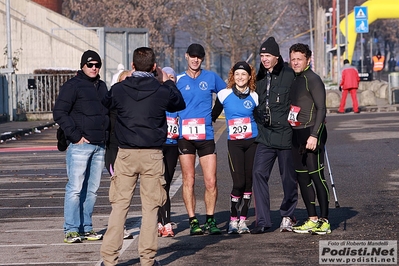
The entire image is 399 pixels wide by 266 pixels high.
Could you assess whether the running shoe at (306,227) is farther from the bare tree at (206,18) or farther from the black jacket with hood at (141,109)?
the bare tree at (206,18)

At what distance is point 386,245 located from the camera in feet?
30.5

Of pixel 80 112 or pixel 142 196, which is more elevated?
pixel 80 112

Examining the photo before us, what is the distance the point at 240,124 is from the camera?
10438 mm

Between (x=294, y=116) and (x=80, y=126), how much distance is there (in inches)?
83.5

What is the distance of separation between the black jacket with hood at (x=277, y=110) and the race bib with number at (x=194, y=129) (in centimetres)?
56

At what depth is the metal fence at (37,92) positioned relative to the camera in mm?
35125

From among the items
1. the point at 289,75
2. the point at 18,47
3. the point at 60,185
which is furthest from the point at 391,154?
the point at 18,47

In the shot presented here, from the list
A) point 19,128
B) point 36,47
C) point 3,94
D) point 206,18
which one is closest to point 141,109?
point 19,128

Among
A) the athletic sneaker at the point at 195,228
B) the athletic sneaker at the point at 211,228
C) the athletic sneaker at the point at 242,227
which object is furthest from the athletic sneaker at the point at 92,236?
the athletic sneaker at the point at 242,227

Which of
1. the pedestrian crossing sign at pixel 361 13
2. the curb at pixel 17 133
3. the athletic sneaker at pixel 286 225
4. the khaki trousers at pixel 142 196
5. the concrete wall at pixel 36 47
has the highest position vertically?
the pedestrian crossing sign at pixel 361 13

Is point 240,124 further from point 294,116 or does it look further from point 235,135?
point 294,116

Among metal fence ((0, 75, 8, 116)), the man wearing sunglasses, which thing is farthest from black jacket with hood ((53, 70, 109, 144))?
metal fence ((0, 75, 8, 116))

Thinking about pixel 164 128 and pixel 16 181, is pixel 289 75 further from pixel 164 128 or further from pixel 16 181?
pixel 16 181

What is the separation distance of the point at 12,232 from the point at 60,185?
4665mm
